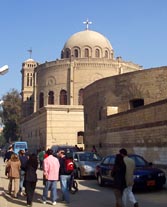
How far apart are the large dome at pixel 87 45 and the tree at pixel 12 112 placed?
1216 centimetres

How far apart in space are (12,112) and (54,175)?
6440 cm

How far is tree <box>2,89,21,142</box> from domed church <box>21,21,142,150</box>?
8.26ft

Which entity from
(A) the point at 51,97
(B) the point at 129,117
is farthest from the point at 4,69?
(A) the point at 51,97

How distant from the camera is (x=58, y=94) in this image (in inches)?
2495

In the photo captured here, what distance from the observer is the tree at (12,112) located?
240 feet

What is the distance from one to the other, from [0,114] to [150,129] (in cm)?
5472

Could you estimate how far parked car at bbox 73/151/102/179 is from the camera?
1908 cm

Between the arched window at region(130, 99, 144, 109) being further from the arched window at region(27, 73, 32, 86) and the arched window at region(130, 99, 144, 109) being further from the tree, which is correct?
the arched window at region(27, 73, 32, 86)

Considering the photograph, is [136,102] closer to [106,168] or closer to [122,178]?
[106,168]

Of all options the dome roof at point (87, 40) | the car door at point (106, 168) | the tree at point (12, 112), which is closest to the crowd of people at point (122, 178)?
the car door at point (106, 168)

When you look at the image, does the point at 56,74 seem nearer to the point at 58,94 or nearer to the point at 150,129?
the point at 58,94

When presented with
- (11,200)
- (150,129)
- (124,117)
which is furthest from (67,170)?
(124,117)

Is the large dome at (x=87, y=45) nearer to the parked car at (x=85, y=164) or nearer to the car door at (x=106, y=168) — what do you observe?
the parked car at (x=85, y=164)

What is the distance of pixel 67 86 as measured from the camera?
205 ft
